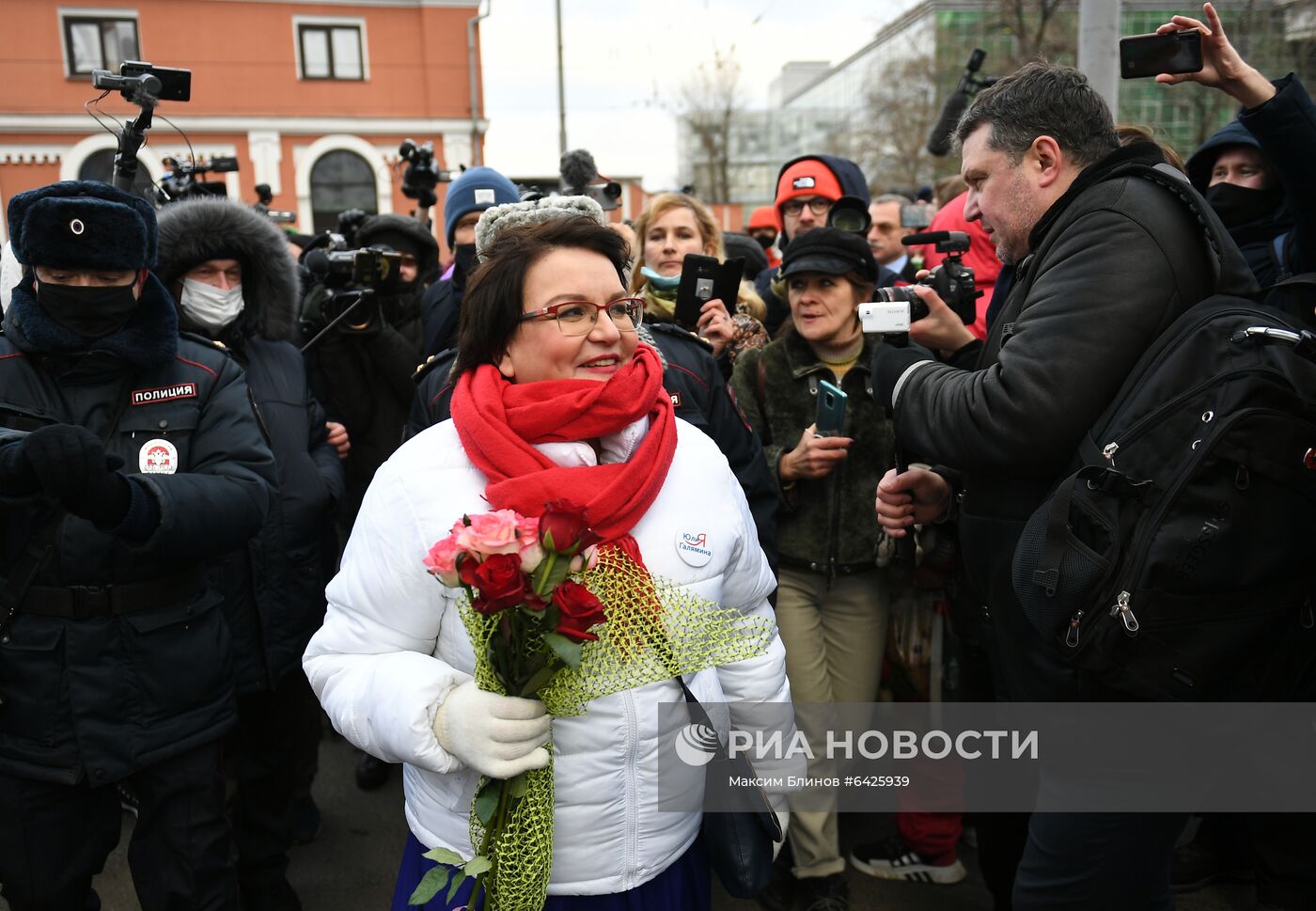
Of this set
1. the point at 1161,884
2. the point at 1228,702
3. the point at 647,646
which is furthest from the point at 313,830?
the point at 1228,702

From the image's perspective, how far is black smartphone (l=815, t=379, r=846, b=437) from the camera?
3.23m

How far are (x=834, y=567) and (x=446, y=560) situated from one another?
2.07 meters

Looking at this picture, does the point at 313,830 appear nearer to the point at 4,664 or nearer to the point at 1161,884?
the point at 4,664

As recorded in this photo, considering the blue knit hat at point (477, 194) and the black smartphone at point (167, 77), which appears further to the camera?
the blue knit hat at point (477, 194)

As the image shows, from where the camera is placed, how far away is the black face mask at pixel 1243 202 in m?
3.14

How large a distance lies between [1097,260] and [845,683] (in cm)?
193

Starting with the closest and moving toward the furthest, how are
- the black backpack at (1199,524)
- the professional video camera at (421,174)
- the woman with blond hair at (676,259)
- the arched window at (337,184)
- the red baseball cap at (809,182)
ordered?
the black backpack at (1199,524), the woman with blond hair at (676,259), the red baseball cap at (809,182), the professional video camera at (421,174), the arched window at (337,184)

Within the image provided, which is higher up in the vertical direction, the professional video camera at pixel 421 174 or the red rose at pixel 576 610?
the professional video camera at pixel 421 174

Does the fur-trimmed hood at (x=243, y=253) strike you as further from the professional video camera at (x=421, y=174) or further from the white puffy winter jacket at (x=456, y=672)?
the professional video camera at (x=421, y=174)

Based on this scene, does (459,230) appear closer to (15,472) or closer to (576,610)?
(15,472)

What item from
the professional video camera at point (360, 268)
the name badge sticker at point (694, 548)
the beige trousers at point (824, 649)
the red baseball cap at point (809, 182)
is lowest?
the beige trousers at point (824, 649)

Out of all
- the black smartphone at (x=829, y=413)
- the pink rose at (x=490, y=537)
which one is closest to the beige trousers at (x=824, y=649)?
the black smartphone at (x=829, y=413)

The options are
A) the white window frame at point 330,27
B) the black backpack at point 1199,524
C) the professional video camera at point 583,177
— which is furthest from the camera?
the white window frame at point 330,27

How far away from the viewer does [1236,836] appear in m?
3.45
